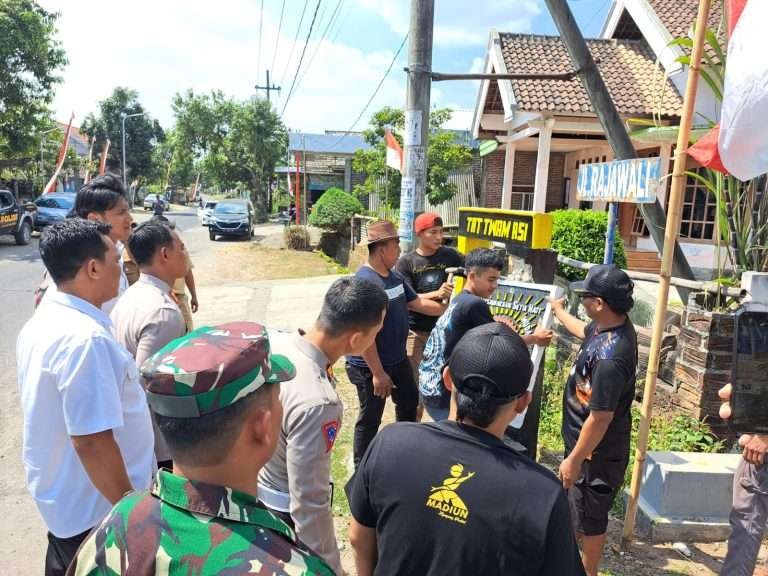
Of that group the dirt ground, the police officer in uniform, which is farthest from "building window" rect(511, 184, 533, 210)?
the police officer in uniform

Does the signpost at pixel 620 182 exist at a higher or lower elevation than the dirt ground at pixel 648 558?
higher

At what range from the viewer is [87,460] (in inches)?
69.0

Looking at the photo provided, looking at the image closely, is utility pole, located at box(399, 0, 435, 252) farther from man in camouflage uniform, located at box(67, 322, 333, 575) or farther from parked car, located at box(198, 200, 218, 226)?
parked car, located at box(198, 200, 218, 226)

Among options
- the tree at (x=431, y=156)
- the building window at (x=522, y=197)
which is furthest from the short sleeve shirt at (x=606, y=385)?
the building window at (x=522, y=197)

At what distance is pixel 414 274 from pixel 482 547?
10.6 feet

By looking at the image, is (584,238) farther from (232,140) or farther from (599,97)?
(232,140)

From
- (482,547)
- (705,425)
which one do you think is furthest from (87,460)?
(705,425)

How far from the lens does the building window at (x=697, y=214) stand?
11.0 metres

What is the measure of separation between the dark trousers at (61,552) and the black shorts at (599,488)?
2.27 metres

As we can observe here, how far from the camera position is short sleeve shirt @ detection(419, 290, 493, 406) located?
304 cm

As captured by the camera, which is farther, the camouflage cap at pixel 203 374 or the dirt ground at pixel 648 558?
the dirt ground at pixel 648 558

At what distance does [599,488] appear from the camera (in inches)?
109

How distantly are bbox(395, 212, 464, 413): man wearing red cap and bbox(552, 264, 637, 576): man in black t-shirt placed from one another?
1.69 meters

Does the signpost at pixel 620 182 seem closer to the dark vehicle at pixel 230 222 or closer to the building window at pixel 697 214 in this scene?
the building window at pixel 697 214
